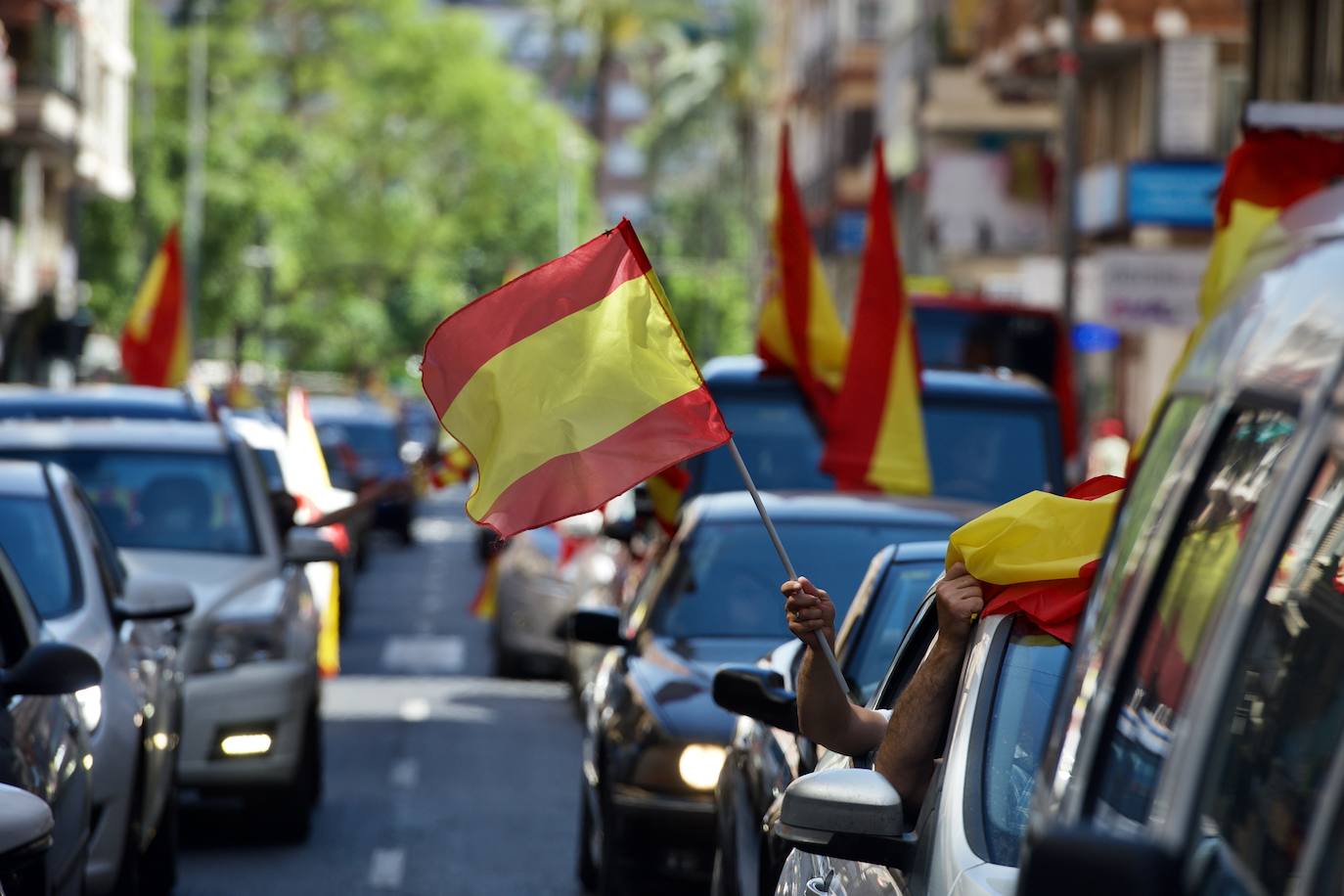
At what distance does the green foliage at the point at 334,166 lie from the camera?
66.1 metres

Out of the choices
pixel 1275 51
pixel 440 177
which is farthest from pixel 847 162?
pixel 1275 51

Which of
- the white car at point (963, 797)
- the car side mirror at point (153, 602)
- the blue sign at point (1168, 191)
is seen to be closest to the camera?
the white car at point (963, 797)

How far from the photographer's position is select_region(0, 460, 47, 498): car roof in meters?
8.66

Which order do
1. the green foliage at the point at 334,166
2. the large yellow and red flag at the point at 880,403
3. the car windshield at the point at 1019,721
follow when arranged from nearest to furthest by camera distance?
the car windshield at the point at 1019,721
the large yellow and red flag at the point at 880,403
the green foliage at the point at 334,166

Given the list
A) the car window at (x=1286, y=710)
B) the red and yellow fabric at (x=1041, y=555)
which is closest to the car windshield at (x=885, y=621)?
the red and yellow fabric at (x=1041, y=555)

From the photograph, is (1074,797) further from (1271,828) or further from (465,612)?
(465,612)

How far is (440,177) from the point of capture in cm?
7806

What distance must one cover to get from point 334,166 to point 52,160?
2120 cm

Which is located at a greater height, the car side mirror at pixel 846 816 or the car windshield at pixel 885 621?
the car side mirror at pixel 846 816

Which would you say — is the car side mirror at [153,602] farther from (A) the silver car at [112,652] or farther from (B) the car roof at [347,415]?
(B) the car roof at [347,415]

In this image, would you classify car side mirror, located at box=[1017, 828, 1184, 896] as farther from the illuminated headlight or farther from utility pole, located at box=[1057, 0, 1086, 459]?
utility pole, located at box=[1057, 0, 1086, 459]

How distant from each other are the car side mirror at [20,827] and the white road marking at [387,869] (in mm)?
4905

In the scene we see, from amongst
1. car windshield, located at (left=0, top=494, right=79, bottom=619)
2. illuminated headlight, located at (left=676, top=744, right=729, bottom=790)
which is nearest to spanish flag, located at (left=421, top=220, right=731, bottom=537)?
illuminated headlight, located at (left=676, top=744, right=729, bottom=790)

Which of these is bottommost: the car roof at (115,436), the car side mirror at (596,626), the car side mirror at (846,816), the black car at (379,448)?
the black car at (379,448)
